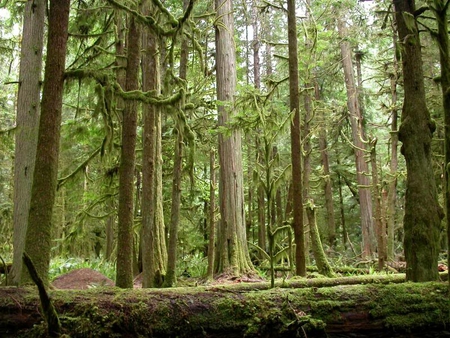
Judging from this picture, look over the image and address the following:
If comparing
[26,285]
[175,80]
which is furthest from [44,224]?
[175,80]

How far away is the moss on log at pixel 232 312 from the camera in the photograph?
4539 millimetres

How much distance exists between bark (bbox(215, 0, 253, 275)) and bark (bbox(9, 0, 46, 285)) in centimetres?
448

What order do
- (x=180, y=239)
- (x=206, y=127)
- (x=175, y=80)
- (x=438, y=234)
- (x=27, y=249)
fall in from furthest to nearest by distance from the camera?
(x=180, y=239)
(x=206, y=127)
(x=175, y=80)
(x=438, y=234)
(x=27, y=249)

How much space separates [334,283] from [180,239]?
10531 millimetres

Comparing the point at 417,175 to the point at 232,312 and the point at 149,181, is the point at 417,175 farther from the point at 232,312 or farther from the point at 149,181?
the point at 149,181

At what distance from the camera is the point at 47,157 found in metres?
5.38

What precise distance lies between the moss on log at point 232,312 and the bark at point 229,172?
5.06m

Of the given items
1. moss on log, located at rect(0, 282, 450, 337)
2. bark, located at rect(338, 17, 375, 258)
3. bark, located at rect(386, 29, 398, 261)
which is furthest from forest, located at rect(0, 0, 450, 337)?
bark, located at rect(338, 17, 375, 258)

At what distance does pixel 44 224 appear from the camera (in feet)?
17.5

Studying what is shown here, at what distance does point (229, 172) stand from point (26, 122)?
5422mm

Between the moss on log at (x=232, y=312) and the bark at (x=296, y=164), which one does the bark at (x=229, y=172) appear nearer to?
the bark at (x=296, y=164)

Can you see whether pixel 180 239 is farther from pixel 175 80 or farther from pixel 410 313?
pixel 410 313

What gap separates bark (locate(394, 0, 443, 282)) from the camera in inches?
253

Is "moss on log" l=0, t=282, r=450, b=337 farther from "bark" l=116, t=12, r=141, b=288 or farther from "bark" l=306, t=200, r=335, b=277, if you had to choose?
"bark" l=306, t=200, r=335, b=277
